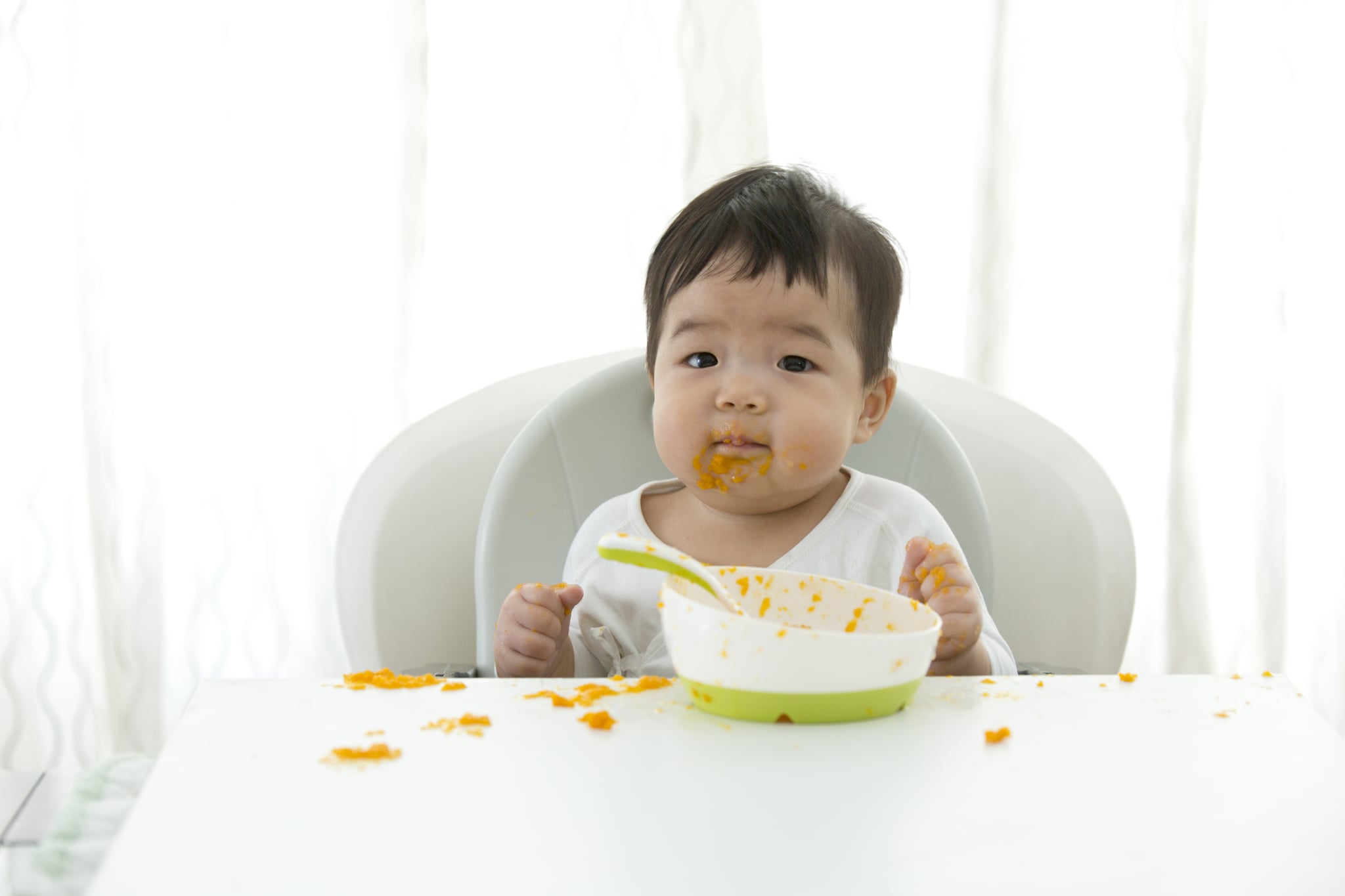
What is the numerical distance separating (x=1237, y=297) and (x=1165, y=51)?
1.27 ft

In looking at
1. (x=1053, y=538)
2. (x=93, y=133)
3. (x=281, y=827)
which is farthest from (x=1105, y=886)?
(x=93, y=133)

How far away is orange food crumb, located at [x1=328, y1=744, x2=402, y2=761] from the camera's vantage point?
0.50 metres

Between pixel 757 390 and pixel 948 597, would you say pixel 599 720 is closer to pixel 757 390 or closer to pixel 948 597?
pixel 948 597

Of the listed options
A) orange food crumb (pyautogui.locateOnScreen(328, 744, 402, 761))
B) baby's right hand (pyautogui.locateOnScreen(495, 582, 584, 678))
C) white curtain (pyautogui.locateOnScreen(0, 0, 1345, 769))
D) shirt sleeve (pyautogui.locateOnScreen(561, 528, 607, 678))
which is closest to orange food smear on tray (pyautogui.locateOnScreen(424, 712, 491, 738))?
orange food crumb (pyautogui.locateOnScreen(328, 744, 402, 761))

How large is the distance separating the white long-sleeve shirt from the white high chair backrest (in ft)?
0.27

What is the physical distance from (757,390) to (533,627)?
0.88ft

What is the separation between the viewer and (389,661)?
1.14 meters

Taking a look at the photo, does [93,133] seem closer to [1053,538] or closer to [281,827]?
[1053,538]

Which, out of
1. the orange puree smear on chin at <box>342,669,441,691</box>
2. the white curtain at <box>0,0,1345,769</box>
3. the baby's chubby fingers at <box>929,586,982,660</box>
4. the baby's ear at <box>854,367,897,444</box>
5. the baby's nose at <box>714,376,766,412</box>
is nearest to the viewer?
the orange puree smear on chin at <box>342,669,441,691</box>

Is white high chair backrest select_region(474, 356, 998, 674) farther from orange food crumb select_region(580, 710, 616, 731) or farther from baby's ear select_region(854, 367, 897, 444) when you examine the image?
orange food crumb select_region(580, 710, 616, 731)

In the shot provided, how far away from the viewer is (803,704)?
0.55 m

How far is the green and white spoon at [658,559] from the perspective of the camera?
1.94 ft

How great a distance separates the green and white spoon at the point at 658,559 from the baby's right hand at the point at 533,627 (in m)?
0.20

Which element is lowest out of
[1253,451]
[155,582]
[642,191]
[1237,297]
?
[155,582]
